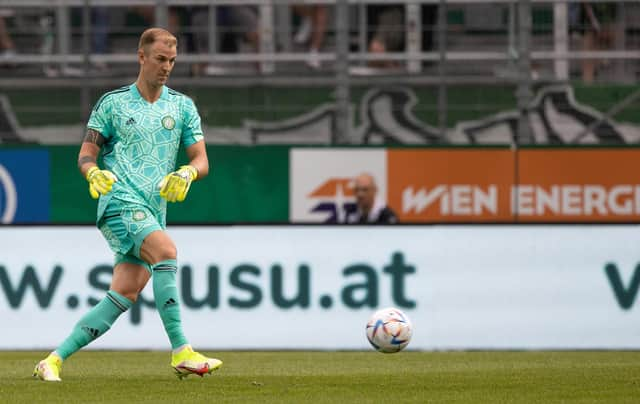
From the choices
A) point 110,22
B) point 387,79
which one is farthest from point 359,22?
point 110,22

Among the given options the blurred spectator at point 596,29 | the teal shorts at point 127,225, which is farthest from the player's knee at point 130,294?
the blurred spectator at point 596,29

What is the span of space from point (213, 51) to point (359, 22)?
1.84 meters

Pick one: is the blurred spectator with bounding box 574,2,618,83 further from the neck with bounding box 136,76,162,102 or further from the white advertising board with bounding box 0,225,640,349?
the neck with bounding box 136,76,162,102

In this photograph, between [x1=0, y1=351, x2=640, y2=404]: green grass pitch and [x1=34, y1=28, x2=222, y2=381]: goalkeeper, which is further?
[x1=34, y1=28, x2=222, y2=381]: goalkeeper

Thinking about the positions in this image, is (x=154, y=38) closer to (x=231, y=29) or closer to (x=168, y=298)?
(x=168, y=298)

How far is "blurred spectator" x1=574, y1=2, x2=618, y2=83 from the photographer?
16734mm

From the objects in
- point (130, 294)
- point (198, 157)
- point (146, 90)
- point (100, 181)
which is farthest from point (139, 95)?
point (130, 294)

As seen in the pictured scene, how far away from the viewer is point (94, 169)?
775cm

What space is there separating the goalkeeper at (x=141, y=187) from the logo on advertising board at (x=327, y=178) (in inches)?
335

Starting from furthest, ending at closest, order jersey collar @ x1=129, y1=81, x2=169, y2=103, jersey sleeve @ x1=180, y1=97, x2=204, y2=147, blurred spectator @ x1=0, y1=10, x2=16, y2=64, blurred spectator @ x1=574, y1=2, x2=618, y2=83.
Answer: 1. blurred spectator @ x1=0, y1=10, x2=16, y2=64
2. blurred spectator @ x1=574, y1=2, x2=618, y2=83
3. jersey sleeve @ x1=180, y1=97, x2=204, y2=147
4. jersey collar @ x1=129, y1=81, x2=169, y2=103

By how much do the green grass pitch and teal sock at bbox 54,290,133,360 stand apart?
218 millimetres

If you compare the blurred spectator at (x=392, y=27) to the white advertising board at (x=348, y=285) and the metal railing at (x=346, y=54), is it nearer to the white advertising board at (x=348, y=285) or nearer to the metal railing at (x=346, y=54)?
the metal railing at (x=346, y=54)

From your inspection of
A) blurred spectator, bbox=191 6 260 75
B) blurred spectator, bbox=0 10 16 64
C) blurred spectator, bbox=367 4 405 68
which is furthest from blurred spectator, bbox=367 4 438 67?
blurred spectator, bbox=0 10 16 64

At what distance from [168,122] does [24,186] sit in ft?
30.5
